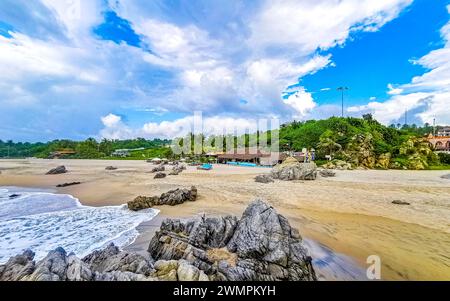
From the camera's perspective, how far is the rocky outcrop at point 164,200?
55.1 feet

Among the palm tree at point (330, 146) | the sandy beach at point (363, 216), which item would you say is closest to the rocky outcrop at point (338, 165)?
the palm tree at point (330, 146)

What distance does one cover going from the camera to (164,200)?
17922 mm

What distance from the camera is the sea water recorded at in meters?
10.5

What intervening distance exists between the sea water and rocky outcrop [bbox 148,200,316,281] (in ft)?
10.5

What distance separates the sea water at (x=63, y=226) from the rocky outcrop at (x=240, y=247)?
10.5 feet

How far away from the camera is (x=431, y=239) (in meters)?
10.9

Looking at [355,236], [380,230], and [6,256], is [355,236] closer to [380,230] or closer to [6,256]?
[380,230]

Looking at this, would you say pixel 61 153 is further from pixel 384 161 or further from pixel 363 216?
pixel 363 216

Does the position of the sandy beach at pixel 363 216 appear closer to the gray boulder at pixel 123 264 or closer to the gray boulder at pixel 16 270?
the gray boulder at pixel 123 264

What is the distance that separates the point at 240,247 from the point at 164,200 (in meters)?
10.9

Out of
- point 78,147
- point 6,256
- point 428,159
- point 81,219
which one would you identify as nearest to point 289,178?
point 81,219
